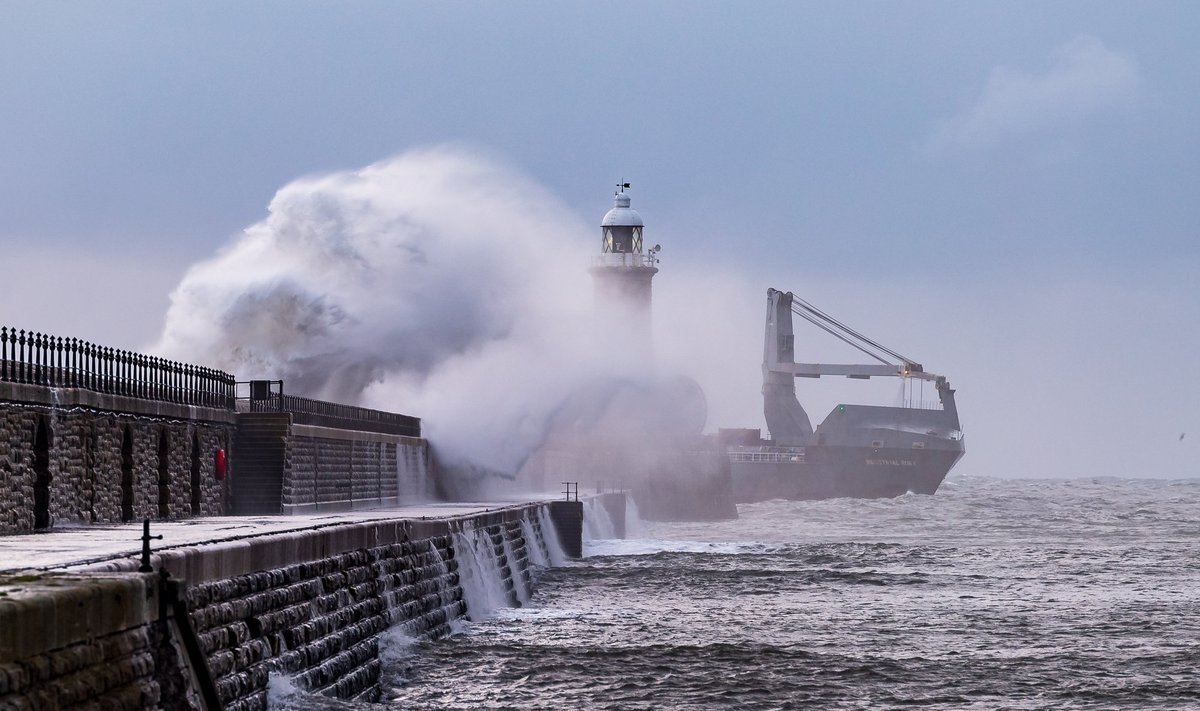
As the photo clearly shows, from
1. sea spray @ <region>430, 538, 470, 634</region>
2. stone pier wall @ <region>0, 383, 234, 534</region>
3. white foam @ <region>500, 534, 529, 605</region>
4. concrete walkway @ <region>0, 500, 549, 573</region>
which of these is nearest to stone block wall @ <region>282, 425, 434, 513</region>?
stone pier wall @ <region>0, 383, 234, 534</region>

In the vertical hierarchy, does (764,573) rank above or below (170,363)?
below

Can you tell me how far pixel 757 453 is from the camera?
367ft

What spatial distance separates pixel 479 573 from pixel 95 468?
598 cm

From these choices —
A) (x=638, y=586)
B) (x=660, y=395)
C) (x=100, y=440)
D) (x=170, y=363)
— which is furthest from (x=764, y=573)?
(x=660, y=395)

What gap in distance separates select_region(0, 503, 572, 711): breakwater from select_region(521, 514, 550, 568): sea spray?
11865mm

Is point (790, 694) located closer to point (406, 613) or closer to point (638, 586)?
point (406, 613)

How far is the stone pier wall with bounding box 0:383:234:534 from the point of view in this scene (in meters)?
20.1

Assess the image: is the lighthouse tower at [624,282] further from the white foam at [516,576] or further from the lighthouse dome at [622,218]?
the white foam at [516,576]

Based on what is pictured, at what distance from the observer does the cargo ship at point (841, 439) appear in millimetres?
112500

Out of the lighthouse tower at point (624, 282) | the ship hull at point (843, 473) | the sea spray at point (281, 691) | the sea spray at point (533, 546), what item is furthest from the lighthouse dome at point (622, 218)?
the sea spray at point (281, 691)

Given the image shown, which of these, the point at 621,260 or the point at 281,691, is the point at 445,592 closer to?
the point at 281,691

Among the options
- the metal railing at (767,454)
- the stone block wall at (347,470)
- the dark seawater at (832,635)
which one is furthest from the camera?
the metal railing at (767,454)

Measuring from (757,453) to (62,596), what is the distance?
104029 millimetres

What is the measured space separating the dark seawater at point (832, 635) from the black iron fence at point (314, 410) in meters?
5.79
